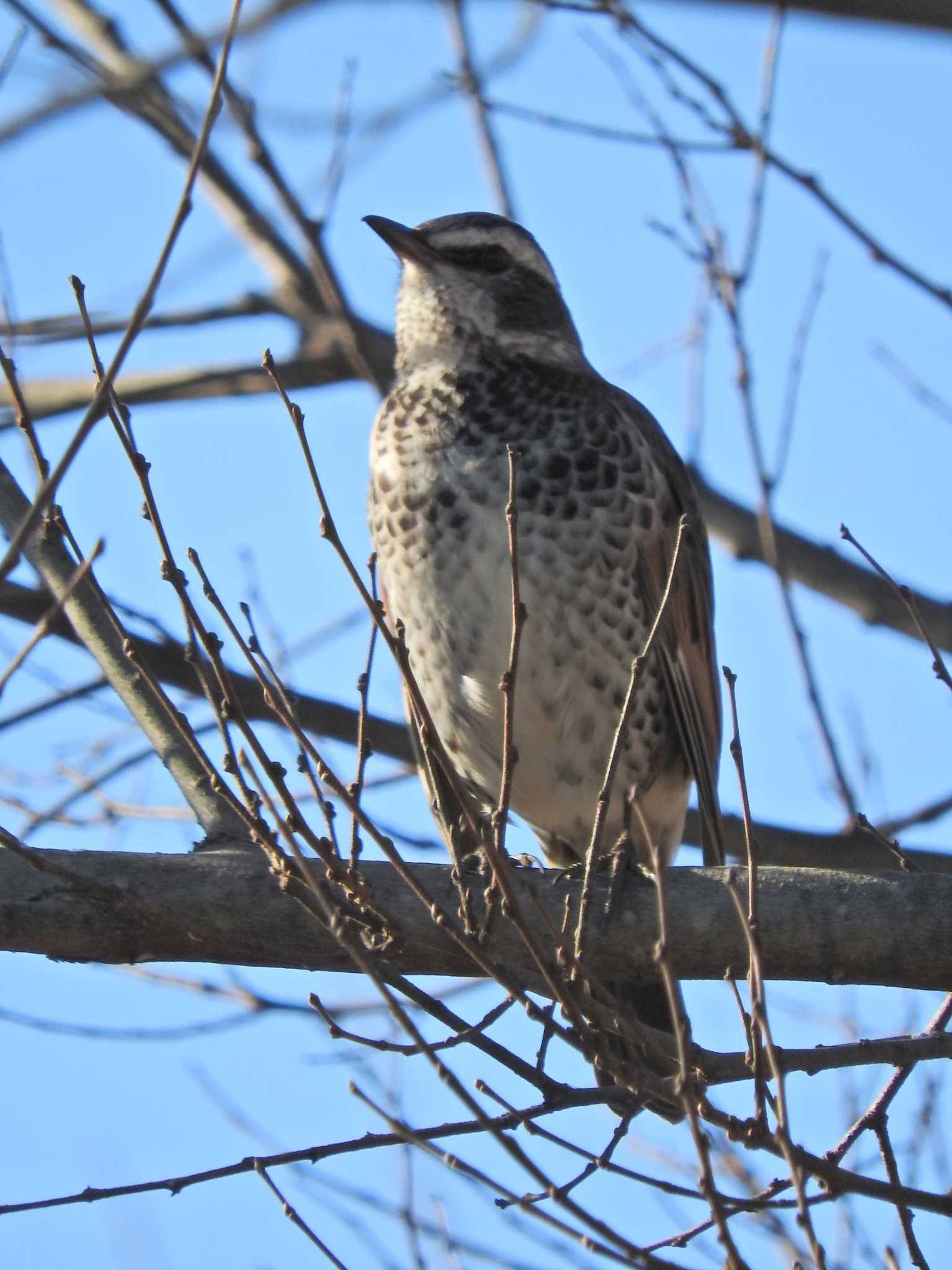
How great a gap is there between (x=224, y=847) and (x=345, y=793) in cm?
120

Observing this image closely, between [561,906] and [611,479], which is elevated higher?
[611,479]

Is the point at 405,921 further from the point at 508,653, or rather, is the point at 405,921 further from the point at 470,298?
the point at 470,298

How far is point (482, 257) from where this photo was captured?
6777 mm

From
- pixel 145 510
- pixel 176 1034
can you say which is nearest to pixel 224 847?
pixel 145 510

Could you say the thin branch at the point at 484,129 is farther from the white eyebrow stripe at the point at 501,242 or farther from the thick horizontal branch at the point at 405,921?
the thick horizontal branch at the point at 405,921

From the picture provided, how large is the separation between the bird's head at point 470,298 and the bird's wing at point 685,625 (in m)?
0.45

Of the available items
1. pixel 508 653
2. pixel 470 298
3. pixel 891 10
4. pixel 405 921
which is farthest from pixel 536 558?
pixel 891 10

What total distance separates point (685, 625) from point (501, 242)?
5.67 feet

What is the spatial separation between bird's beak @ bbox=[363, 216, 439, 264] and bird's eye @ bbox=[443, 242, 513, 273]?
0.10m

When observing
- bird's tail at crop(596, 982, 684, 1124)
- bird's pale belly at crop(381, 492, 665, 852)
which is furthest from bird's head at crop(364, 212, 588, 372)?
bird's tail at crop(596, 982, 684, 1124)

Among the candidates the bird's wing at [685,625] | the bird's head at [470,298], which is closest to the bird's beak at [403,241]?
the bird's head at [470,298]

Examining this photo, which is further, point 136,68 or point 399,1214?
point 399,1214

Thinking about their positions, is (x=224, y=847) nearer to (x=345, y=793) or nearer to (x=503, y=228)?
(x=345, y=793)

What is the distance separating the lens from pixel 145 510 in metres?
3.79
